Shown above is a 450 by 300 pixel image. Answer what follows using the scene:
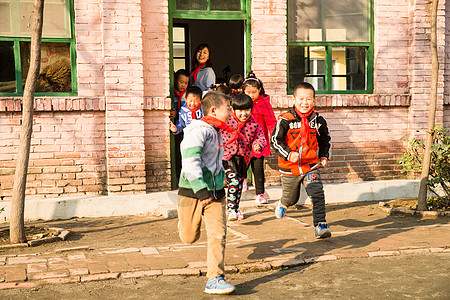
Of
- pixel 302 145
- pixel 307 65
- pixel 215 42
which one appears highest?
pixel 215 42

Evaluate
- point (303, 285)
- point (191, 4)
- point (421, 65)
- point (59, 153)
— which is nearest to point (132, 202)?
point (59, 153)

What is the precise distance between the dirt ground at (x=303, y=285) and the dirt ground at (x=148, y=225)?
141 centimetres

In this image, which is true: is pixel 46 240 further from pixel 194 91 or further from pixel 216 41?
pixel 216 41

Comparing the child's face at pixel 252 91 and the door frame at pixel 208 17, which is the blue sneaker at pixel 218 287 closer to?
the child's face at pixel 252 91

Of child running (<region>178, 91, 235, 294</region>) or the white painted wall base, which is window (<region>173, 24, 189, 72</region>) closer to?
the white painted wall base

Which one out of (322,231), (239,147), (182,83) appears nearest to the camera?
(322,231)


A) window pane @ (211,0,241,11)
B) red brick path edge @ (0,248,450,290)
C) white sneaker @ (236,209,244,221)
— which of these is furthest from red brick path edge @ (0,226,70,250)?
window pane @ (211,0,241,11)

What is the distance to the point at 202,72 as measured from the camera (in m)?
8.82

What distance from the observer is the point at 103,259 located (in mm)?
5422

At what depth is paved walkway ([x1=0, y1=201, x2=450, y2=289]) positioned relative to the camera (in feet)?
16.4

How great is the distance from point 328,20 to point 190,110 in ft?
9.21

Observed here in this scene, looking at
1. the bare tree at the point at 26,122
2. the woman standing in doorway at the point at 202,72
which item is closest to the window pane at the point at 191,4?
the woman standing in doorway at the point at 202,72

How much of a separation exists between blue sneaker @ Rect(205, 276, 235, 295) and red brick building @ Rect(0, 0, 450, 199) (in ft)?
13.1

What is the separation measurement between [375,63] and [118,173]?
4.47 meters
